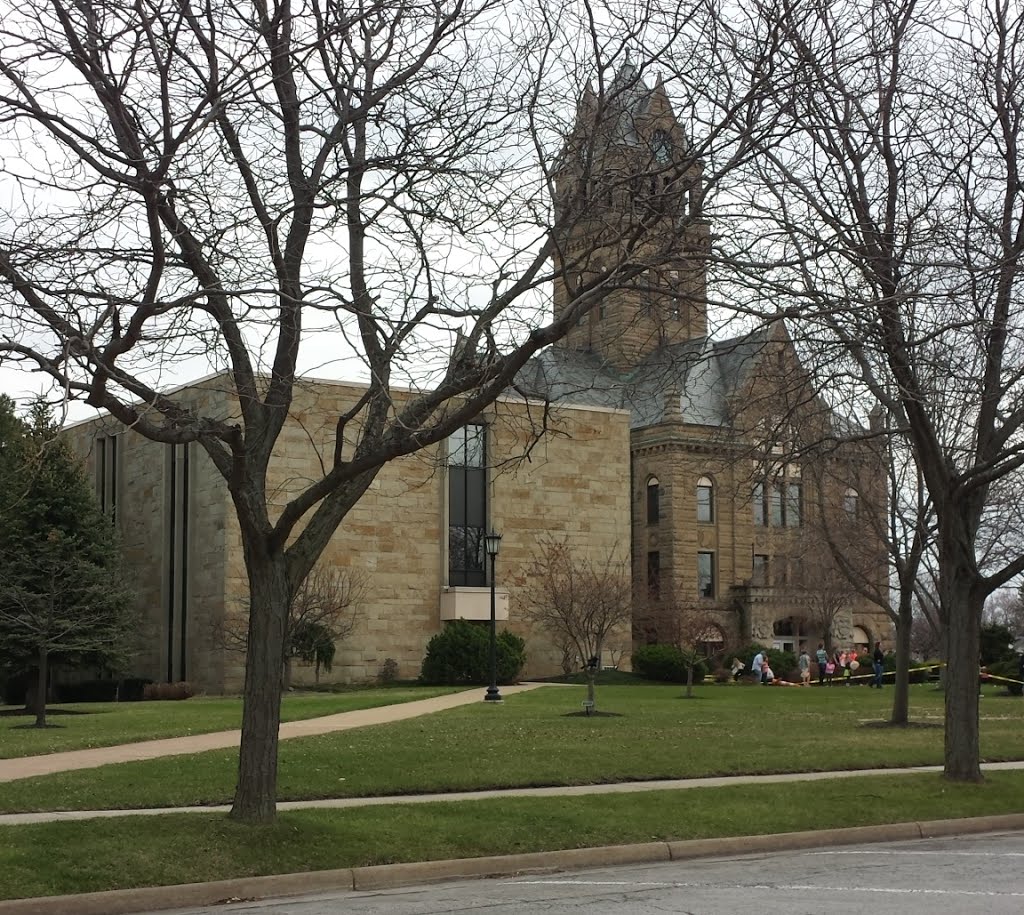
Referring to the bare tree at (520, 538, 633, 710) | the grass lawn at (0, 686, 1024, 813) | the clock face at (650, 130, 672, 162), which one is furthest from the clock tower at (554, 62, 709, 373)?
the bare tree at (520, 538, 633, 710)

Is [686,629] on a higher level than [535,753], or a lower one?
higher

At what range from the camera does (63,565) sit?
36.3 meters

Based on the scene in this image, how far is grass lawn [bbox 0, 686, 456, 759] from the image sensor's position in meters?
22.7

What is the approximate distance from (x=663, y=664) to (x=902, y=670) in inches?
976

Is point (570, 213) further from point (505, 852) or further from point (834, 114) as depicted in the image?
point (505, 852)

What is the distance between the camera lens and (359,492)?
1296 cm

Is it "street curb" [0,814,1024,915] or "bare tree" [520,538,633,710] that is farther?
"bare tree" [520,538,633,710]

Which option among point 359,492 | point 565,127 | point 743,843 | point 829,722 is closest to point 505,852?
point 743,843

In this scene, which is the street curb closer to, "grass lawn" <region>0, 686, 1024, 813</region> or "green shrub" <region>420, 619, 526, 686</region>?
"grass lawn" <region>0, 686, 1024, 813</region>

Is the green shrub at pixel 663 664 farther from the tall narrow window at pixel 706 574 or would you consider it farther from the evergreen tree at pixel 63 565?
the evergreen tree at pixel 63 565

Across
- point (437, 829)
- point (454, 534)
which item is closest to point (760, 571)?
point (454, 534)

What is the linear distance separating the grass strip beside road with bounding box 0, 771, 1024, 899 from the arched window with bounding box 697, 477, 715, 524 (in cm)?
4950

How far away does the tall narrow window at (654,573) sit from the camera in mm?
61844

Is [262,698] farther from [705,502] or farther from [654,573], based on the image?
[705,502]
